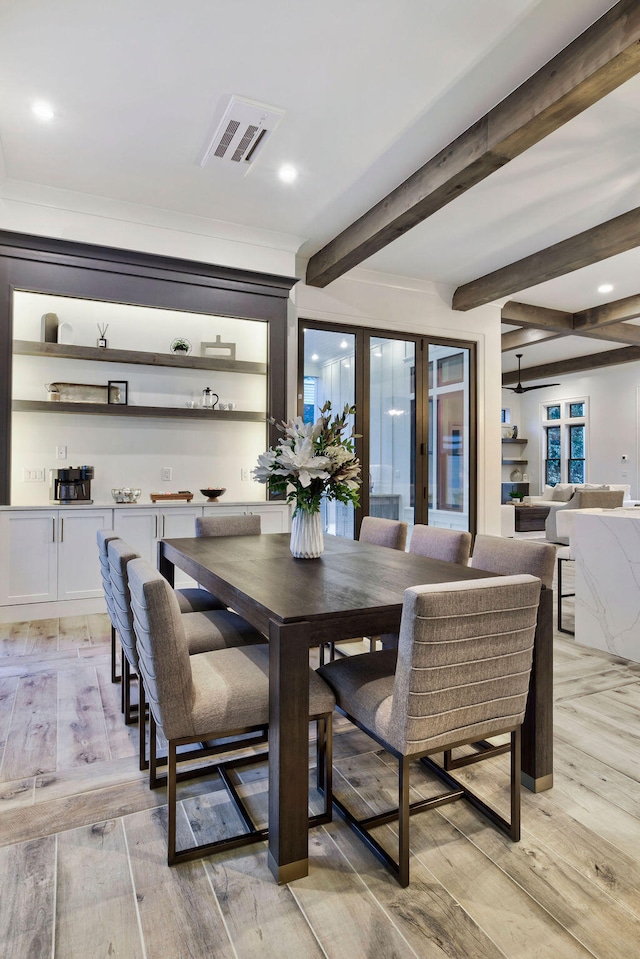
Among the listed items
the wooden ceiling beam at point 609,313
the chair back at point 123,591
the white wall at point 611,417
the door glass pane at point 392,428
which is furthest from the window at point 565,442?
the chair back at point 123,591

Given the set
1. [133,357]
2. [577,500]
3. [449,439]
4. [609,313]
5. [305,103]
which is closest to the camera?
[305,103]

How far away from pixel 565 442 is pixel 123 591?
36.1 feet

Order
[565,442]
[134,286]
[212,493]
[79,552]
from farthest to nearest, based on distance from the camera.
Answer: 1. [565,442]
2. [212,493]
3. [134,286]
4. [79,552]

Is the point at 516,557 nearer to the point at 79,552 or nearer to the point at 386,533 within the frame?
the point at 386,533

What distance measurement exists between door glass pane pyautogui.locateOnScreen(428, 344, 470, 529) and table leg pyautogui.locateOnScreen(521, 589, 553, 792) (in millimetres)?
4302

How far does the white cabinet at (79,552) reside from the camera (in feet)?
13.4

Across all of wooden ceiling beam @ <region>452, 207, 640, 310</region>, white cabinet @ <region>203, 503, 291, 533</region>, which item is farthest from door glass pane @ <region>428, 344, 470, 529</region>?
white cabinet @ <region>203, 503, 291, 533</region>

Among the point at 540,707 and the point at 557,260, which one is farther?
the point at 557,260

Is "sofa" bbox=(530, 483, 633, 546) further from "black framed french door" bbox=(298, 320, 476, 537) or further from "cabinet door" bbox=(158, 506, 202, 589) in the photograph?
"cabinet door" bbox=(158, 506, 202, 589)

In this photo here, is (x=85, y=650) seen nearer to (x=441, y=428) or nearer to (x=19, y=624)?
(x=19, y=624)

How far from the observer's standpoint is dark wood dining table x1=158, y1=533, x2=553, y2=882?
1.48 meters

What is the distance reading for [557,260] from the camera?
4953 mm

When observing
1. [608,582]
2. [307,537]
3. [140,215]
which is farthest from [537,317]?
[307,537]

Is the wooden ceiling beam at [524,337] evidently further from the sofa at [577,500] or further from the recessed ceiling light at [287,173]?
the recessed ceiling light at [287,173]
